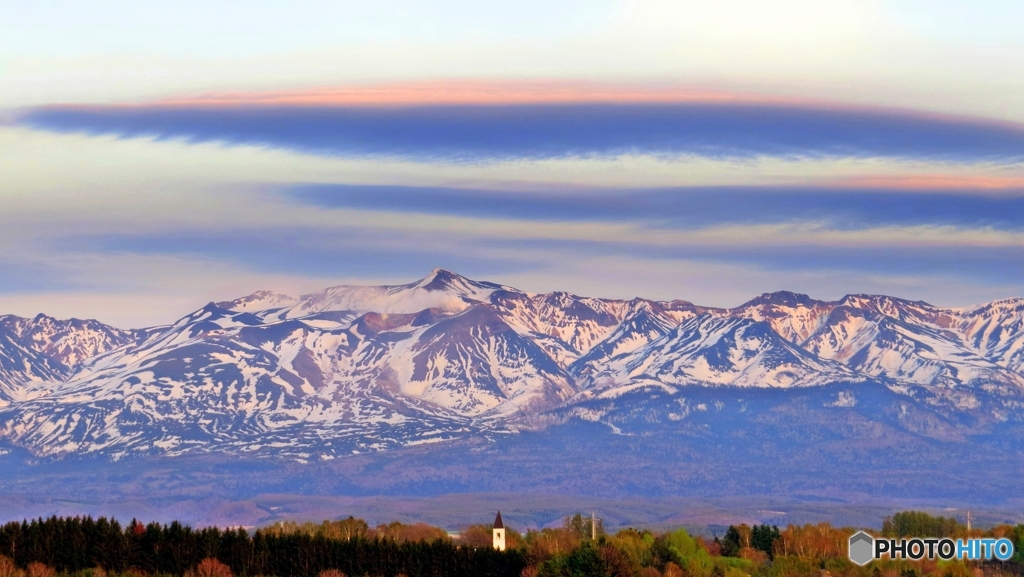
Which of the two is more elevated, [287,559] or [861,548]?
[861,548]

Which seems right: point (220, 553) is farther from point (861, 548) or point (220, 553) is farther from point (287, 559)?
point (861, 548)

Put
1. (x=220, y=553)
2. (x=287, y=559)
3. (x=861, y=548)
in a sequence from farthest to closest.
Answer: (x=861, y=548)
(x=287, y=559)
(x=220, y=553)

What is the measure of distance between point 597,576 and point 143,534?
139 feet

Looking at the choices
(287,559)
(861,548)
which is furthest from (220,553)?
(861,548)

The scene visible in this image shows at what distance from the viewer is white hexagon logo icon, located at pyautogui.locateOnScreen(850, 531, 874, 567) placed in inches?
7239

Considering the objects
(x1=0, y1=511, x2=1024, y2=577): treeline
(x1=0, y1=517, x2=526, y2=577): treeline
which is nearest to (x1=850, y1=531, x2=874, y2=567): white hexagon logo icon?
(x1=0, y1=511, x2=1024, y2=577): treeline

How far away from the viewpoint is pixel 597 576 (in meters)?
170

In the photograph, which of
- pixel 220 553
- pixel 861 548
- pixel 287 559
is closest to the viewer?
pixel 220 553

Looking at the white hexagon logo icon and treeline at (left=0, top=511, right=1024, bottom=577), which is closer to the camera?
treeline at (left=0, top=511, right=1024, bottom=577)

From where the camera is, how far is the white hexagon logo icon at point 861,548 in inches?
7239

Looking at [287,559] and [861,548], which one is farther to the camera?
[861,548]

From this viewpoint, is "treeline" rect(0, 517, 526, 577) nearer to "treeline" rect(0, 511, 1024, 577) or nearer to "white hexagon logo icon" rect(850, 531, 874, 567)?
"treeline" rect(0, 511, 1024, 577)

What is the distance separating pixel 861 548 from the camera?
19125cm

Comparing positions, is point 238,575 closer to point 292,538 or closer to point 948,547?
point 292,538
